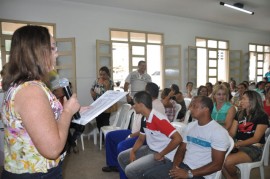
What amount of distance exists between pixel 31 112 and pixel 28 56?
215 millimetres

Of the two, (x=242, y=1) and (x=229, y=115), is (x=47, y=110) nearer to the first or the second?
(x=229, y=115)

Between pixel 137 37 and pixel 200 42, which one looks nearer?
pixel 137 37

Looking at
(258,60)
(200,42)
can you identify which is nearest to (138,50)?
(200,42)

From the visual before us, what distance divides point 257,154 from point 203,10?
15.8ft

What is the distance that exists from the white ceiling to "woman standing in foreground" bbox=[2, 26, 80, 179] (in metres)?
4.73

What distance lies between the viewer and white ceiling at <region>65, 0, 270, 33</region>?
215 inches

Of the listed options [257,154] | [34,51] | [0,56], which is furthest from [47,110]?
[0,56]

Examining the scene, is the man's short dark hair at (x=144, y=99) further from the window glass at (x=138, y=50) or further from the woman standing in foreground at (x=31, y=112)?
the window glass at (x=138, y=50)

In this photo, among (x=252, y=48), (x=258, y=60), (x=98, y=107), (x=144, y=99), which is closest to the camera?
(x=98, y=107)

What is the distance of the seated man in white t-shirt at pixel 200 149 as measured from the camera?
5.90ft

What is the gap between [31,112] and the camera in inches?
31.7

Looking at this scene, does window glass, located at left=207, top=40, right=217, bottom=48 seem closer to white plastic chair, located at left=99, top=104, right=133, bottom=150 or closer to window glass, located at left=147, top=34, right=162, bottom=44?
window glass, located at left=147, top=34, right=162, bottom=44

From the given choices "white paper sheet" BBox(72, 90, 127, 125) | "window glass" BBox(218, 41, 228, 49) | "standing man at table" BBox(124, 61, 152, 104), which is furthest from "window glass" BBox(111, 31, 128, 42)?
"white paper sheet" BBox(72, 90, 127, 125)

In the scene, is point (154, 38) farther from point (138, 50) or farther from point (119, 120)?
point (119, 120)
